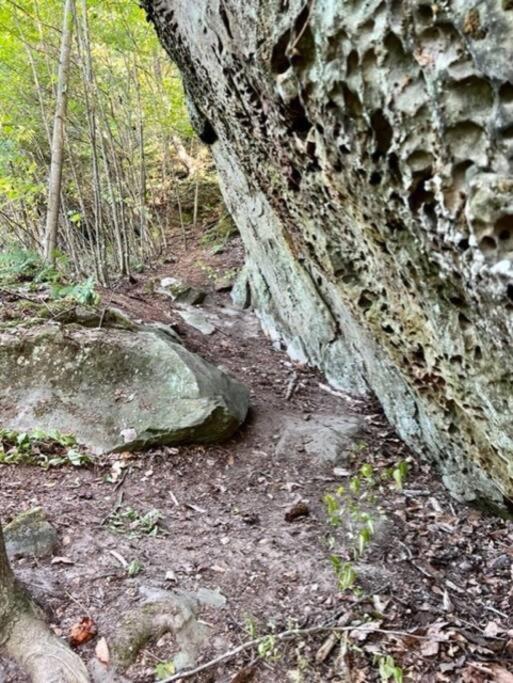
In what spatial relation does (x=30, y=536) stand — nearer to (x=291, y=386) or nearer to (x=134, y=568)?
(x=134, y=568)

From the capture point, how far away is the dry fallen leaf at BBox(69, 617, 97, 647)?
2461 mm

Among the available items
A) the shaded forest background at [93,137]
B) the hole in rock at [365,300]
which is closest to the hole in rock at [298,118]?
the hole in rock at [365,300]

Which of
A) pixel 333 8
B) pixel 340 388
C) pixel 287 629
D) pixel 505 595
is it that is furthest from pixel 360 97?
pixel 340 388

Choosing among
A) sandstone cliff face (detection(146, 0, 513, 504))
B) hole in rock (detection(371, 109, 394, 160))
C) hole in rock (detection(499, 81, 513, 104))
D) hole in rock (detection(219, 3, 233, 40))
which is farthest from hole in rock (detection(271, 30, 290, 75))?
hole in rock (detection(499, 81, 513, 104))

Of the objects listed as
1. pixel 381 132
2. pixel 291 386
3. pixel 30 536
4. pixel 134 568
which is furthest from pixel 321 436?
pixel 381 132

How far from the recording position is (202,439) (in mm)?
4566

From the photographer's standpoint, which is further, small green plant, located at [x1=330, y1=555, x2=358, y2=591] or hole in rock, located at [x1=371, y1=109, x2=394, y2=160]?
small green plant, located at [x1=330, y1=555, x2=358, y2=591]

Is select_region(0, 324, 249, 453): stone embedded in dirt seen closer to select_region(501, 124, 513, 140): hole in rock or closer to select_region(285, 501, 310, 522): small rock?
select_region(285, 501, 310, 522): small rock

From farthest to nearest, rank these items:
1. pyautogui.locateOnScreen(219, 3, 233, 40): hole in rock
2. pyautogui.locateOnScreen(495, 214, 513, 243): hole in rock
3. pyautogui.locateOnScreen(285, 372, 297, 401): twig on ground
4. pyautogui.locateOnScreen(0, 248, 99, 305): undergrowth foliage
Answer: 1. pyautogui.locateOnScreen(0, 248, 99, 305): undergrowth foliage
2. pyautogui.locateOnScreen(285, 372, 297, 401): twig on ground
3. pyautogui.locateOnScreen(219, 3, 233, 40): hole in rock
4. pyautogui.locateOnScreen(495, 214, 513, 243): hole in rock

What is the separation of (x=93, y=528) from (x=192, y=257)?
8714mm

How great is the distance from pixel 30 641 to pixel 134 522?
122 cm

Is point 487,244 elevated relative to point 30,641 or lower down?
elevated

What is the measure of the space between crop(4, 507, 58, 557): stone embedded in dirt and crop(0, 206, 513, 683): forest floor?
0.08 m

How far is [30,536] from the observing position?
9.95ft
